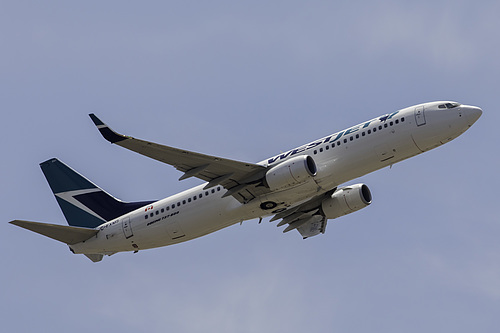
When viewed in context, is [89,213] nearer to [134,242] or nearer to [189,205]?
[134,242]

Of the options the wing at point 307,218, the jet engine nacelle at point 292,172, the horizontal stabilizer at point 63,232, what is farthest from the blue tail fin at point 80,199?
the jet engine nacelle at point 292,172

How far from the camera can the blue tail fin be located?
2144 inches

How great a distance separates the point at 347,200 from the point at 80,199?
728 inches

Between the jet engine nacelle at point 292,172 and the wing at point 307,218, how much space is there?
7.36 metres

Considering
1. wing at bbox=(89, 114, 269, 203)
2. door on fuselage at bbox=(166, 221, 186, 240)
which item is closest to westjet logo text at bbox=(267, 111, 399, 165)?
wing at bbox=(89, 114, 269, 203)

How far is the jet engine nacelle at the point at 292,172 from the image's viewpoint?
46.3 meters

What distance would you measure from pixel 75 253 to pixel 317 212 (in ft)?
53.9

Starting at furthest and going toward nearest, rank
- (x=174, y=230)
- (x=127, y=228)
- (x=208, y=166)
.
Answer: (x=127, y=228) < (x=174, y=230) < (x=208, y=166)

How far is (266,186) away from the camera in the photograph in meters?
48.0

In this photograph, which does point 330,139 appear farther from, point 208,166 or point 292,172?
point 208,166

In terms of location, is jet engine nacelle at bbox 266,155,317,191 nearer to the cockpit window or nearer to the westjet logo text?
the westjet logo text

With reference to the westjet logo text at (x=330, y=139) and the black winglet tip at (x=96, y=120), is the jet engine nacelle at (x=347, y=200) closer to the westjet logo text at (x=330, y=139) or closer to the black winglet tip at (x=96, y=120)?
the westjet logo text at (x=330, y=139)

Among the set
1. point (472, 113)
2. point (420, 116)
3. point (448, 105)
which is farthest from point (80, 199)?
point (472, 113)

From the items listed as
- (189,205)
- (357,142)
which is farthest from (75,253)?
(357,142)
